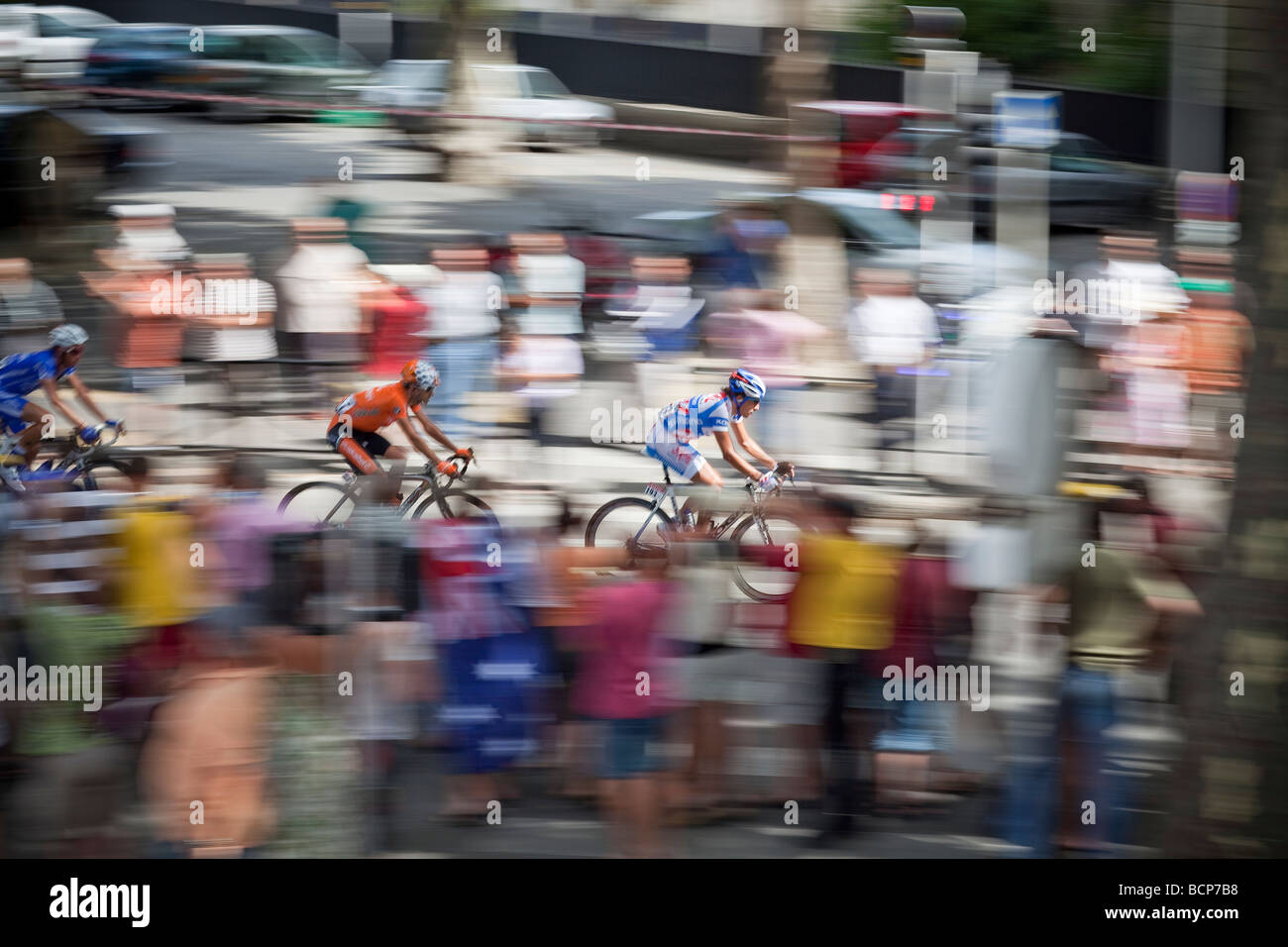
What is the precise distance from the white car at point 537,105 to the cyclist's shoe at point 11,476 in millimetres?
10791

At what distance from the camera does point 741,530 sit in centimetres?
686

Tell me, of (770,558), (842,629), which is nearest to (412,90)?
(770,558)

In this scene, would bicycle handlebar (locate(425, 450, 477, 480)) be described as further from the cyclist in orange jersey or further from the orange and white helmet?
the orange and white helmet

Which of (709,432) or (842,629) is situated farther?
(709,432)

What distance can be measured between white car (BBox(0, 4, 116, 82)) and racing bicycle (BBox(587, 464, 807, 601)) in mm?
6092

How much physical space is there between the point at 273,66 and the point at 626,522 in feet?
40.4

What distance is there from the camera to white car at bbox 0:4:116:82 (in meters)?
10.6

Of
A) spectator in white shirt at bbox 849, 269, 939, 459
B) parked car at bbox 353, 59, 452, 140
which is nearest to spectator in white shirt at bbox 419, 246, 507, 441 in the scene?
spectator in white shirt at bbox 849, 269, 939, 459

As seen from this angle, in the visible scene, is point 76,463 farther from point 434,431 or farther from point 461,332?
point 461,332

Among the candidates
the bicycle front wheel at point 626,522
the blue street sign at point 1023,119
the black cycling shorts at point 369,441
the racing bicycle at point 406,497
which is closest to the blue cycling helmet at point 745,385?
the bicycle front wheel at point 626,522

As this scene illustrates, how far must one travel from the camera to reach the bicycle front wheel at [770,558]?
567 centimetres

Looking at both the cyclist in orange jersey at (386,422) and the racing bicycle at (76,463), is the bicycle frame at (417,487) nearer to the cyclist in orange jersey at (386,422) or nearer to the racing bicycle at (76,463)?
the cyclist in orange jersey at (386,422)

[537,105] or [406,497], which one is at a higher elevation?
[537,105]
